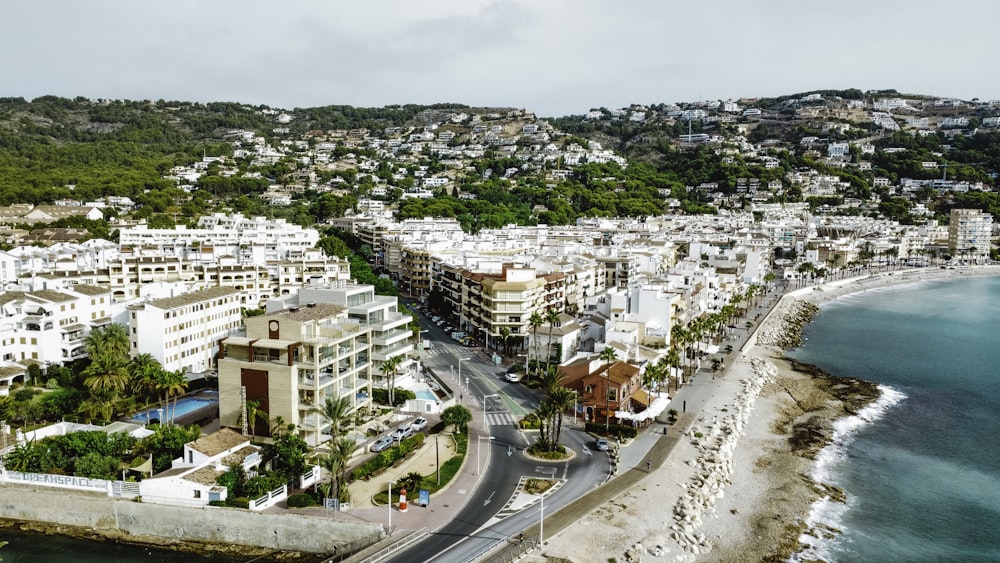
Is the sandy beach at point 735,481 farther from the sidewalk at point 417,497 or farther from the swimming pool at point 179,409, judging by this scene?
the swimming pool at point 179,409

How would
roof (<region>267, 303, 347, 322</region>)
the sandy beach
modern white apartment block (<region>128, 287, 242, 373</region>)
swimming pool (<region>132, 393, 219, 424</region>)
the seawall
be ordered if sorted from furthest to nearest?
modern white apartment block (<region>128, 287, 242, 373</region>), swimming pool (<region>132, 393, 219, 424</region>), roof (<region>267, 303, 347, 322</region>), the sandy beach, the seawall

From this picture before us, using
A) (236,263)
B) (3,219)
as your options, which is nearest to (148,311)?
(236,263)

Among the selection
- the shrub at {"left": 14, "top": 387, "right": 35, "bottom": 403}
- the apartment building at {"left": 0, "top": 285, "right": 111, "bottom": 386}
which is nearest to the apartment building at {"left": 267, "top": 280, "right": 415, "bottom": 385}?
the shrub at {"left": 14, "top": 387, "right": 35, "bottom": 403}

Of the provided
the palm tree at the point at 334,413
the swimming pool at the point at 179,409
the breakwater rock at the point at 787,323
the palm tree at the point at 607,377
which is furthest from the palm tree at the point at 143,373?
the breakwater rock at the point at 787,323

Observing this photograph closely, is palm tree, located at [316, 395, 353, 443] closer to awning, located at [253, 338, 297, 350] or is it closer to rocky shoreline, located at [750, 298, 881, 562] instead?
awning, located at [253, 338, 297, 350]

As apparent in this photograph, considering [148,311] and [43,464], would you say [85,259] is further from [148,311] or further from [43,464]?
[43,464]
